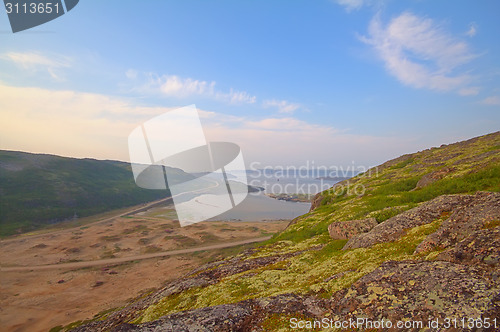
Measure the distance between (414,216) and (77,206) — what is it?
185 metres

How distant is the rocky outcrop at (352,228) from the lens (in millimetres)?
20362

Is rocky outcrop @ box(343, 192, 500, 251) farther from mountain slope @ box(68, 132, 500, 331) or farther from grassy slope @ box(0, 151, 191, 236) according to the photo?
grassy slope @ box(0, 151, 191, 236)

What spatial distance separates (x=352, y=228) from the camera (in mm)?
20844

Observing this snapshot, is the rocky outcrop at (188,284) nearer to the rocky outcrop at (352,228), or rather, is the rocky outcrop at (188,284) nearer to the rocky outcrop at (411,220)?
the rocky outcrop at (352,228)

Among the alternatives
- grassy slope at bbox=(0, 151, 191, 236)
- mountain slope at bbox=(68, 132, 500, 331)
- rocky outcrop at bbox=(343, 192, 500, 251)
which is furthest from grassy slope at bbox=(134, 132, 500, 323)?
grassy slope at bbox=(0, 151, 191, 236)

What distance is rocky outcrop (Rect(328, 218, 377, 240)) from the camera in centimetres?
2036

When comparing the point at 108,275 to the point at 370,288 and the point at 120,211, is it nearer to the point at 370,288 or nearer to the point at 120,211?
the point at 370,288

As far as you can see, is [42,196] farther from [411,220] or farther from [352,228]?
[411,220]

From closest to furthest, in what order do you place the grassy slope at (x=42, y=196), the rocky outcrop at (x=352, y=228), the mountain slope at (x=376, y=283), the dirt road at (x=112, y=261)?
the mountain slope at (x=376, y=283) < the rocky outcrop at (x=352, y=228) < the dirt road at (x=112, y=261) < the grassy slope at (x=42, y=196)

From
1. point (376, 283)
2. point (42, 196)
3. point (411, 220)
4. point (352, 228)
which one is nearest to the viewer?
point (376, 283)

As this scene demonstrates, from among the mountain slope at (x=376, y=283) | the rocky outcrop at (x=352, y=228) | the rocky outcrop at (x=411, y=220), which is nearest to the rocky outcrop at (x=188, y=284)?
the mountain slope at (x=376, y=283)

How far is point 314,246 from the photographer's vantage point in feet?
73.7

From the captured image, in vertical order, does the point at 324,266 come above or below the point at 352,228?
below

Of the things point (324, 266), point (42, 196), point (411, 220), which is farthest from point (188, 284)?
point (42, 196)
